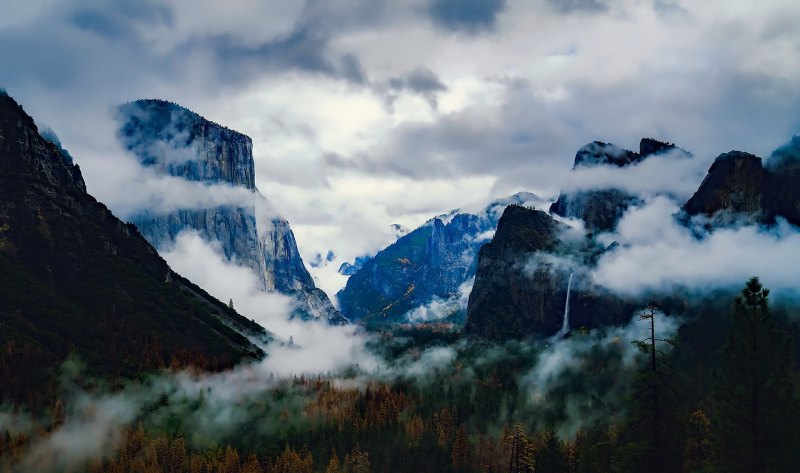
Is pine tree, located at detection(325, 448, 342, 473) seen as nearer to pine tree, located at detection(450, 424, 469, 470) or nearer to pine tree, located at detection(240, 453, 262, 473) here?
pine tree, located at detection(240, 453, 262, 473)

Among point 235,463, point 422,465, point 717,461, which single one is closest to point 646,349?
point 717,461

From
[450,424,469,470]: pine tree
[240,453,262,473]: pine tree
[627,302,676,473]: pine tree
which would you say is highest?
[627,302,676,473]: pine tree

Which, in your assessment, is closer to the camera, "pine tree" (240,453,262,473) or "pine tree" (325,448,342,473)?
"pine tree" (240,453,262,473)

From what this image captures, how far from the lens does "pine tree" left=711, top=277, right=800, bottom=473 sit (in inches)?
2243

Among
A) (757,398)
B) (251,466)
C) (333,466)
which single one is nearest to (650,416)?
(757,398)

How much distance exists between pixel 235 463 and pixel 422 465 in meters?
56.7

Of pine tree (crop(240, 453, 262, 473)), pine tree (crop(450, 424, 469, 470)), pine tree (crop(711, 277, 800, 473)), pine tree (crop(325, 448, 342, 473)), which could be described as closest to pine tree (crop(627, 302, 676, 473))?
pine tree (crop(711, 277, 800, 473))

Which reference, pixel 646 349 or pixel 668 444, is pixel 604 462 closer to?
pixel 668 444

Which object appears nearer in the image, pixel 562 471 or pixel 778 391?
pixel 778 391

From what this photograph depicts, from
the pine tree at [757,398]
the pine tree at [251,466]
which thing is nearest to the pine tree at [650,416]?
the pine tree at [757,398]

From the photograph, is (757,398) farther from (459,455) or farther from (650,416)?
(459,455)

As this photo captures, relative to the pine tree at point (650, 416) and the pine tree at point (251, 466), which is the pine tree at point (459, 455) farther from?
the pine tree at point (650, 416)

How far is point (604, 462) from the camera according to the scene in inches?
4380

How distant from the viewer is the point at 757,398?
57.7 m
